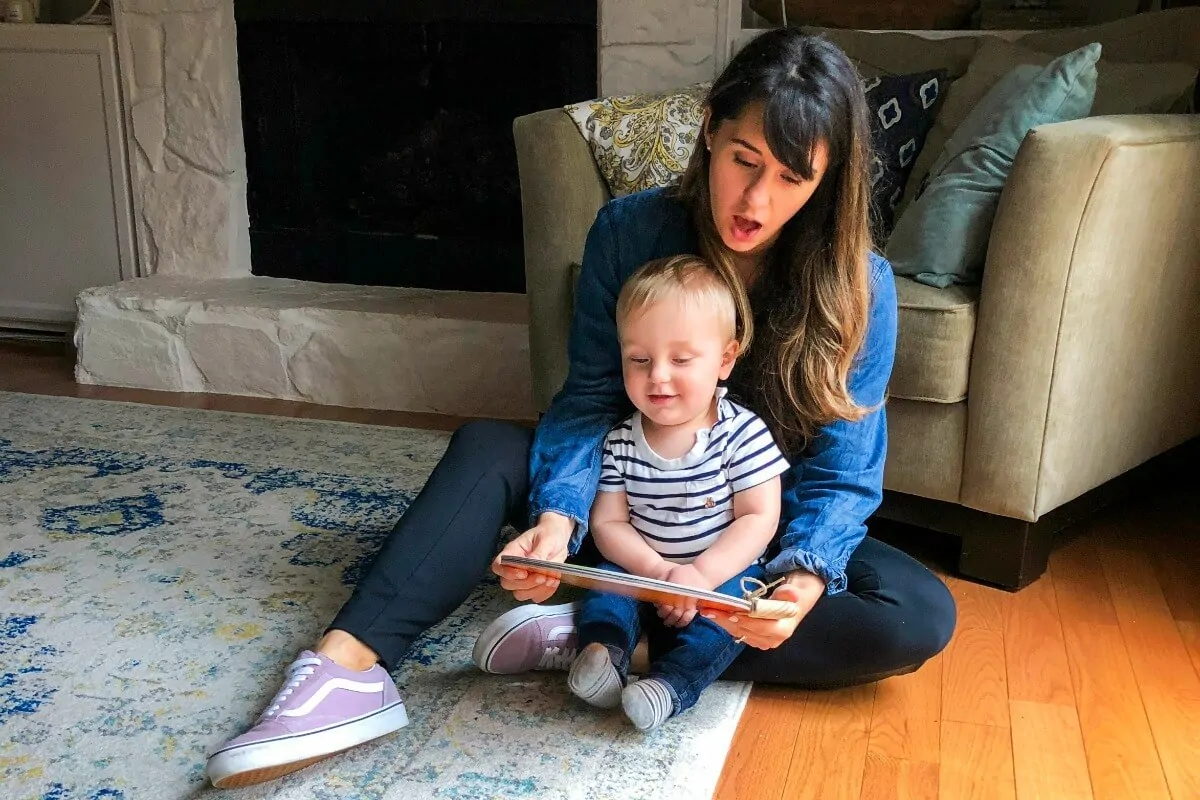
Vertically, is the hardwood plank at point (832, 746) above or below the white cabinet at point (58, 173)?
below

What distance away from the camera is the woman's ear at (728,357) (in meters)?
1.21

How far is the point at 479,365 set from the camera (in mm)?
2354

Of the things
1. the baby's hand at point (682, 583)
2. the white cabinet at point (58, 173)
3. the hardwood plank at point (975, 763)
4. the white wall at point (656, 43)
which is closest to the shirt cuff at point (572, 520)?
the baby's hand at point (682, 583)

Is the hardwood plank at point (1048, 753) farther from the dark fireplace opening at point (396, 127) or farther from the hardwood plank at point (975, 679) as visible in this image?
the dark fireplace opening at point (396, 127)

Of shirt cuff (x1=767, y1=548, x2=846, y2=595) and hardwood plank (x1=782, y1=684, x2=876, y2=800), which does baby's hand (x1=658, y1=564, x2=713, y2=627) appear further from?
hardwood plank (x1=782, y1=684, x2=876, y2=800)

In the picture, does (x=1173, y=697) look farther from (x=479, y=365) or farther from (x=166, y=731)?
(x=479, y=365)

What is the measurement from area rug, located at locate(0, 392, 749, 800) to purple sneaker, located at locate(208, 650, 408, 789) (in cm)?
3

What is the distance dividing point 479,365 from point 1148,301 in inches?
49.9

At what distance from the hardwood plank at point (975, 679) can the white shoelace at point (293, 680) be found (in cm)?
66

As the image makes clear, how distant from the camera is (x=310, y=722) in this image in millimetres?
1068

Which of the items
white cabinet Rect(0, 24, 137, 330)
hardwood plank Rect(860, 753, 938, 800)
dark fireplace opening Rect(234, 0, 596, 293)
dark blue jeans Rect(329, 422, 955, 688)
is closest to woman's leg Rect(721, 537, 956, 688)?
dark blue jeans Rect(329, 422, 955, 688)

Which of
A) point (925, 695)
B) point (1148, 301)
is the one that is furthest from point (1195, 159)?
point (925, 695)

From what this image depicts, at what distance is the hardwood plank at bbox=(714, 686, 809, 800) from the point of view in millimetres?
1107

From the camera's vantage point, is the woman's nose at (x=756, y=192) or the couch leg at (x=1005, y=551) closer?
the woman's nose at (x=756, y=192)
